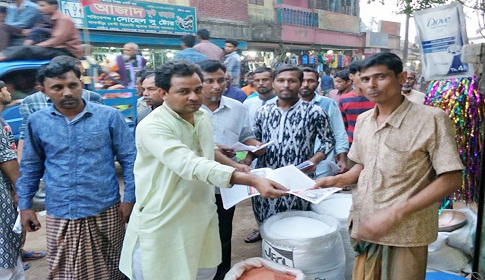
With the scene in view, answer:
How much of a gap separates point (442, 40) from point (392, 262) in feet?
3.92

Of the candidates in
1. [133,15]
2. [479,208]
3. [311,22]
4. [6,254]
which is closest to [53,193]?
[6,254]

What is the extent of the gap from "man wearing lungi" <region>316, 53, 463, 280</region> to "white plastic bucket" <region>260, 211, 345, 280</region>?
490 millimetres

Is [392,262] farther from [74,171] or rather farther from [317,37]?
[317,37]

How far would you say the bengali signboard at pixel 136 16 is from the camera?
32.9 ft

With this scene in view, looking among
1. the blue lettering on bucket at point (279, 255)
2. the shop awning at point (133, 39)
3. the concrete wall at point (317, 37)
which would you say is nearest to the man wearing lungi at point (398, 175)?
the blue lettering on bucket at point (279, 255)

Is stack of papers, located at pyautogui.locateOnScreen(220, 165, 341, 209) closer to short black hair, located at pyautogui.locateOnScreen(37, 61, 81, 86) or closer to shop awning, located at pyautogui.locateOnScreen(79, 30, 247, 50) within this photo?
short black hair, located at pyautogui.locateOnScreen(37, 61, 81, 86)

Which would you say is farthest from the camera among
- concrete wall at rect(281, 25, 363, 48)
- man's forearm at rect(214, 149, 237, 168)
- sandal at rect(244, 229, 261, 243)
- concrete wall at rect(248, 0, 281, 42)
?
concrete wall at rect(281, 25, 363, 48)

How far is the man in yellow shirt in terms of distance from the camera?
1812 mm

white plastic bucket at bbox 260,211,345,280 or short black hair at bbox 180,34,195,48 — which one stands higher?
short black hair at bbox 180,34,195,48

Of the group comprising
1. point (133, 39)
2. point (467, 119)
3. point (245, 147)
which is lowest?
point (245, 147)

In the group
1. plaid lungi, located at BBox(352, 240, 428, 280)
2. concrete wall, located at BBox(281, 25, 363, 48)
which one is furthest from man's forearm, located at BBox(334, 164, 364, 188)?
concrete wall, located at BBox(281, 25, 363, 48)

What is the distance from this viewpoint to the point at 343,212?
2924 mm

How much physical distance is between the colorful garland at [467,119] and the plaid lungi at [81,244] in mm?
2147

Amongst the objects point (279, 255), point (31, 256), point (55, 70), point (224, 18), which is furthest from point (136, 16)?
point (279, 255)
